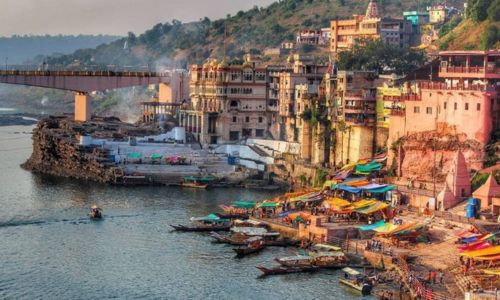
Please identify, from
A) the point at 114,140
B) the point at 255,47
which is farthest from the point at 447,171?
the point at 255,47

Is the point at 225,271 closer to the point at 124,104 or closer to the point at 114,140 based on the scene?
the point at 114,140

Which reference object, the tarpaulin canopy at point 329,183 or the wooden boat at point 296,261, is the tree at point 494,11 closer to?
the tarpaulin canopy at point 329,183

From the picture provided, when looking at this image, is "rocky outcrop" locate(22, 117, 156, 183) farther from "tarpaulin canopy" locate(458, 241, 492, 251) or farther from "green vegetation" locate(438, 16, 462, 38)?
"green vegetation" locate(438, 16, 462, 38)

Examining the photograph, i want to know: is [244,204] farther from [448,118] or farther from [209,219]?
[448,118]

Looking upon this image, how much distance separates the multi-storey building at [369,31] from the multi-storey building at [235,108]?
21771 millimetres

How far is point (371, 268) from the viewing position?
142 ft

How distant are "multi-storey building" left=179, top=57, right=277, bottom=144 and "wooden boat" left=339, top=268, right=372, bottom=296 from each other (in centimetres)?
3098

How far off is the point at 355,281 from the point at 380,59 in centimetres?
3865

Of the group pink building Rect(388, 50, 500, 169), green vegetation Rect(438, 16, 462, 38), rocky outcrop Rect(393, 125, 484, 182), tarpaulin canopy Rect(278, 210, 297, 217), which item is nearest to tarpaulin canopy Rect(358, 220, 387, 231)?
tarpaulin canopy Rect(278, 210, 297, 217)

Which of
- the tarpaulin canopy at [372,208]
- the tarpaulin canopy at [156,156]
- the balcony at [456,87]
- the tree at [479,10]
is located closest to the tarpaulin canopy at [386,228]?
the tarpaulin canopy at [372,208]

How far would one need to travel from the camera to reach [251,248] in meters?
46.5

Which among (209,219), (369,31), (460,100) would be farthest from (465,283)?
(369,31)

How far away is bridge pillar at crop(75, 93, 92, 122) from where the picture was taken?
80.2m

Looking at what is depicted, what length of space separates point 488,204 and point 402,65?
1218 inches
